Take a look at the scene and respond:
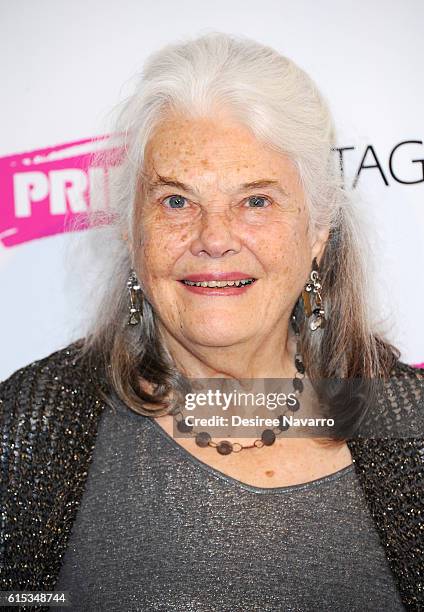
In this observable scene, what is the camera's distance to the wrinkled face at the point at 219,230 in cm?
158

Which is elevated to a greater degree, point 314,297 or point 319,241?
point 319,241

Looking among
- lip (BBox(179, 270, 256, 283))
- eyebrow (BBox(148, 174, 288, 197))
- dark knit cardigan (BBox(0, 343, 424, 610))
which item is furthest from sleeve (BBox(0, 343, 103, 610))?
eyebrow (BBox(148, 174, 288, 197))

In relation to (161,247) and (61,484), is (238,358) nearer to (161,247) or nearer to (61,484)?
(161,247)

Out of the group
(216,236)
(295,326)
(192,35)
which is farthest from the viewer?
(192,35)

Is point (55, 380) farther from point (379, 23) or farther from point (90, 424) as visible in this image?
point (379, 23)

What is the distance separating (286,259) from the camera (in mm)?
1619

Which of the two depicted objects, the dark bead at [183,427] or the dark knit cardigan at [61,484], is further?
the dark bead at [183,427]

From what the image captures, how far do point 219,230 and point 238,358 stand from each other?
29 centimetres

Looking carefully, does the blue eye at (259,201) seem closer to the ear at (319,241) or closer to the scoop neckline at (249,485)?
the ear at (319,241)

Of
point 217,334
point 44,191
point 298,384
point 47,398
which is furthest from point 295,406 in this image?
point 44,191

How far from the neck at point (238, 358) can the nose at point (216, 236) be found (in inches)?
7.9

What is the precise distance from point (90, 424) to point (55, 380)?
12cm

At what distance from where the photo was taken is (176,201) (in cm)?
164

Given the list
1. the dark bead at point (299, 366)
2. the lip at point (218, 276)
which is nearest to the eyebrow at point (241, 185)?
the lip at point (218, 276)
